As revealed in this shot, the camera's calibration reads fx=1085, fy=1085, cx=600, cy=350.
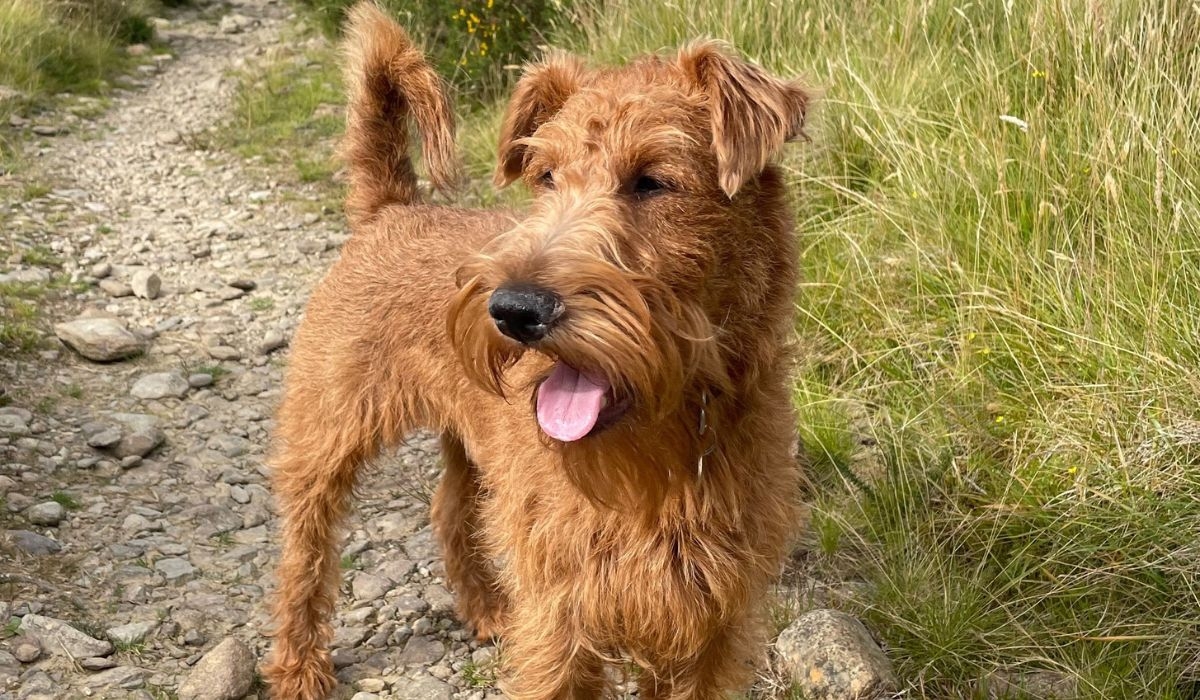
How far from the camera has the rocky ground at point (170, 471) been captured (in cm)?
369

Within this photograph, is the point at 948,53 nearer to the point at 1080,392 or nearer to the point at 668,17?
the point at 668,17

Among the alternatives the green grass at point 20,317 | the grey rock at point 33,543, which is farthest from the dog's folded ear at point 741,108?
the green grass at point 20,317

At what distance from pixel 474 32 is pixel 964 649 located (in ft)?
21.3

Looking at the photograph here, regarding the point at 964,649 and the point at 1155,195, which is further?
the point at 1155,195

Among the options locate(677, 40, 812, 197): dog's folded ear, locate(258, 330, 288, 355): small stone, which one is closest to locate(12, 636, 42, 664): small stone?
locate(258, 330, 288, 355): small stone

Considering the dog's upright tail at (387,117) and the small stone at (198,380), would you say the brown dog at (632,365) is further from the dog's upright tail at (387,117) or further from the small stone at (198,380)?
the small stone at (198,380)

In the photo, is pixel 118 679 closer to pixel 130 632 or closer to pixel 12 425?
pixel 130 632

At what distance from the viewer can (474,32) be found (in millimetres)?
8547

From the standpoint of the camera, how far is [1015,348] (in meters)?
4.22

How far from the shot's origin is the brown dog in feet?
8.04

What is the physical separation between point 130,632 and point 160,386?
182cm

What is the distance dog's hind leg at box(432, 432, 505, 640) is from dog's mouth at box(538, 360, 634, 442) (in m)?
1.66

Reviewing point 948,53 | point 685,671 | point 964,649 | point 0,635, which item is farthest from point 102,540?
point 948,53

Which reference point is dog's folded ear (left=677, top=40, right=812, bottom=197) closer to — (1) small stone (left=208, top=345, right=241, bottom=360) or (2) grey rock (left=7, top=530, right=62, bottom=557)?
(2) grey rock (left=7, top=530, right=62, bottom=557)
